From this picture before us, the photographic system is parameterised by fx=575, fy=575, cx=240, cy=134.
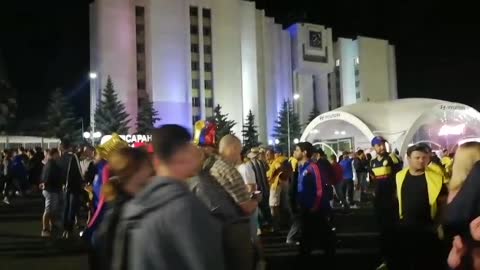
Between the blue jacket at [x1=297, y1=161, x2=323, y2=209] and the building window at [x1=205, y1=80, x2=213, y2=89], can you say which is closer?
the blue jacket at [x1=297, y1=161, x2=323, y2=209]

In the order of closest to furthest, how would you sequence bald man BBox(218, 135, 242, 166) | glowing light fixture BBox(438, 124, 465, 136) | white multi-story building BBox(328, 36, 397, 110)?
bald man BBox(218, 135, 242, 166) → glowing light fixture BBox(438, 124, 465, 136) → white multi-story building BBox(328, 36, 397, 110)

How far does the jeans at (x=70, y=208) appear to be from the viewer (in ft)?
35.9

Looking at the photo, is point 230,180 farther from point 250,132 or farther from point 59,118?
point 250,132

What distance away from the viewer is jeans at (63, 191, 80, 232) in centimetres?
1095

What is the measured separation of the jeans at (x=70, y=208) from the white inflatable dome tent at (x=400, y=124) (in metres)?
21.4

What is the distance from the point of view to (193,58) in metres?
73.1

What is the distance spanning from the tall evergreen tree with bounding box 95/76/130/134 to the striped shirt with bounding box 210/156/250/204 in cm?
5505

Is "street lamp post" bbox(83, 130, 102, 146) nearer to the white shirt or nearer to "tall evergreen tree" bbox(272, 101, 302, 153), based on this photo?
"tall evergreen tree" bbox(272, 101, 302, 153)

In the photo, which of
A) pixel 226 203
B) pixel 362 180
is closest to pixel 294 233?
pixel 226 203

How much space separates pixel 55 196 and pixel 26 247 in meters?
1.20

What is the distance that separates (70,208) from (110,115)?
49598 millimetres

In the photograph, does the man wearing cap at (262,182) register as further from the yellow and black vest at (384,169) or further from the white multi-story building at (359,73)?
the white multi-story building at (359,73)

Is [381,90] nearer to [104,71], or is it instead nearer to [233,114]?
[233,114]

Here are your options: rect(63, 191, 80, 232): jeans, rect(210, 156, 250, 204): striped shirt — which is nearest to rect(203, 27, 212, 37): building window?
rect(63, 191, 80, 232): jeans
